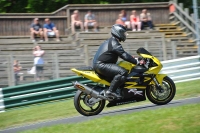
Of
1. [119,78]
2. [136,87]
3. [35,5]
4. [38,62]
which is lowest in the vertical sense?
[136,87]

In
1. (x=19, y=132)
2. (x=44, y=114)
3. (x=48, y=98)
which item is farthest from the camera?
(x=48, y=98)

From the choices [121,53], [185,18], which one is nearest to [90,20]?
[185,18]

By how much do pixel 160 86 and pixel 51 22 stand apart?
13.1m

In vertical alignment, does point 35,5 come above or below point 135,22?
above

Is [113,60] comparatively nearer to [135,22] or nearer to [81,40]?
[81,40]

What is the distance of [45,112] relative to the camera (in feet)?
42.1

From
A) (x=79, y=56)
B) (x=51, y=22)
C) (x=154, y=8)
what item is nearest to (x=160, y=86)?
(x=79, y=56)

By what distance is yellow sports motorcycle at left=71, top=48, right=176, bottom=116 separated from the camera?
10758 millimetres

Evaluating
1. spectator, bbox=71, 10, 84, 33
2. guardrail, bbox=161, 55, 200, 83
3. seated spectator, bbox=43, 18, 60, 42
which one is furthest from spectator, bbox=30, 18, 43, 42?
guardrail, bbox=161, 55, 200, 83

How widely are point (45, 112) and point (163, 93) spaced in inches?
136

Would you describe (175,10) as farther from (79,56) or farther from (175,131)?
(175,131)

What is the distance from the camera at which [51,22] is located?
2325 centimetres

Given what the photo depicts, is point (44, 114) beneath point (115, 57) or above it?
beneath

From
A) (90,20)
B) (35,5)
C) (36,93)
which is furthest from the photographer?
(35,5)
